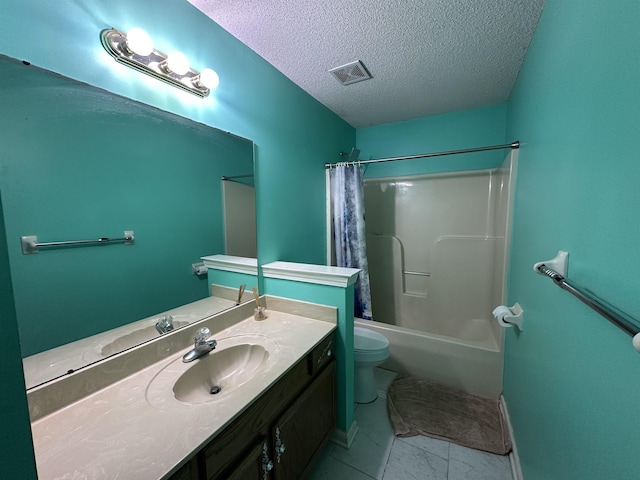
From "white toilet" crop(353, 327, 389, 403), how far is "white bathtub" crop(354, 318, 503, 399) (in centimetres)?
27

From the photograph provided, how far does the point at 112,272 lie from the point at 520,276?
199 cm

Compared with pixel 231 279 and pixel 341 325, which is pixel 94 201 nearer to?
pixel 231 279

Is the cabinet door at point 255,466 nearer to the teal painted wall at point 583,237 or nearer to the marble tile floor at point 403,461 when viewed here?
the marble tile floor at point 403,461

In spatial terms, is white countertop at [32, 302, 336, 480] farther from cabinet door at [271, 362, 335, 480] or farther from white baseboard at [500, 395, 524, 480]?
white baseboard at [500, 395, 524, 480]

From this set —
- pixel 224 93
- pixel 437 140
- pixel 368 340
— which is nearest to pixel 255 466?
pixel 368 340

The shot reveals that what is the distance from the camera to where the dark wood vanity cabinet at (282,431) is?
72 cm

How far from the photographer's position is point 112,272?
911mm

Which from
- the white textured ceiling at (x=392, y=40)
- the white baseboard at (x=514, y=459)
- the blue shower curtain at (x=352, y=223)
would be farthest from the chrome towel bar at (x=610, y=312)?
the blue shower curtain at (x=352, y=223)

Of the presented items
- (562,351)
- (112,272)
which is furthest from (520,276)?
(112,272)

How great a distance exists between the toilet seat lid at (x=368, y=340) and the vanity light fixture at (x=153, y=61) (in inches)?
71.3

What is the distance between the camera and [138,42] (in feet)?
2.90

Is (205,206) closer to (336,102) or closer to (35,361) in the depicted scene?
(35,361)

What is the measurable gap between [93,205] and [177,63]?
26.1 inches

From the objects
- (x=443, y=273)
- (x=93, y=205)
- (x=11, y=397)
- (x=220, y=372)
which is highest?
(x=93, y=205)
